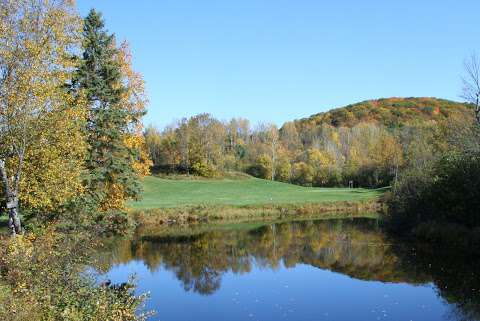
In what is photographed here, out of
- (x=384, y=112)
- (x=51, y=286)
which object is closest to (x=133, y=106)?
(x=51, y=286)

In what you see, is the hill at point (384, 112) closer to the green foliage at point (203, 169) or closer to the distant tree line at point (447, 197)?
the green foliage at point (203, 169)

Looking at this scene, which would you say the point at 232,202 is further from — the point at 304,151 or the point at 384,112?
the point at 384,112

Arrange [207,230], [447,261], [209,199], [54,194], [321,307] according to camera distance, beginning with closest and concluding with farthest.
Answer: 1. [54,194]
2. [321,307]
3. [447,261]
4. [207,230]
5. [209,199]

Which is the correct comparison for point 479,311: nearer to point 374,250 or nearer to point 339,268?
point 339,268

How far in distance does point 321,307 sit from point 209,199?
3703 centimetres

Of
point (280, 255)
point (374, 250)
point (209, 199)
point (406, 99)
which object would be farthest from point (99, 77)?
point (406, 99)

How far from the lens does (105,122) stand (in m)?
25.5

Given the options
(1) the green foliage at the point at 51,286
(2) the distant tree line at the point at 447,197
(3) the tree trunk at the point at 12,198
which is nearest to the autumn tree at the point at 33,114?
(3) the tree trunk at the point at 12,198

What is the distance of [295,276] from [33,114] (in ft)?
46.1

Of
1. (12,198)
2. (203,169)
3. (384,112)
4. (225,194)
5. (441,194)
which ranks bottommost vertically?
(225,194)

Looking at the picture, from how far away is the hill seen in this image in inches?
6230

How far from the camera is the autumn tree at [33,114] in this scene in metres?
15.4

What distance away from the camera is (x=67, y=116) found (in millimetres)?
16078

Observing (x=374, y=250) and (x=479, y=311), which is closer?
(x=479, y=311)
